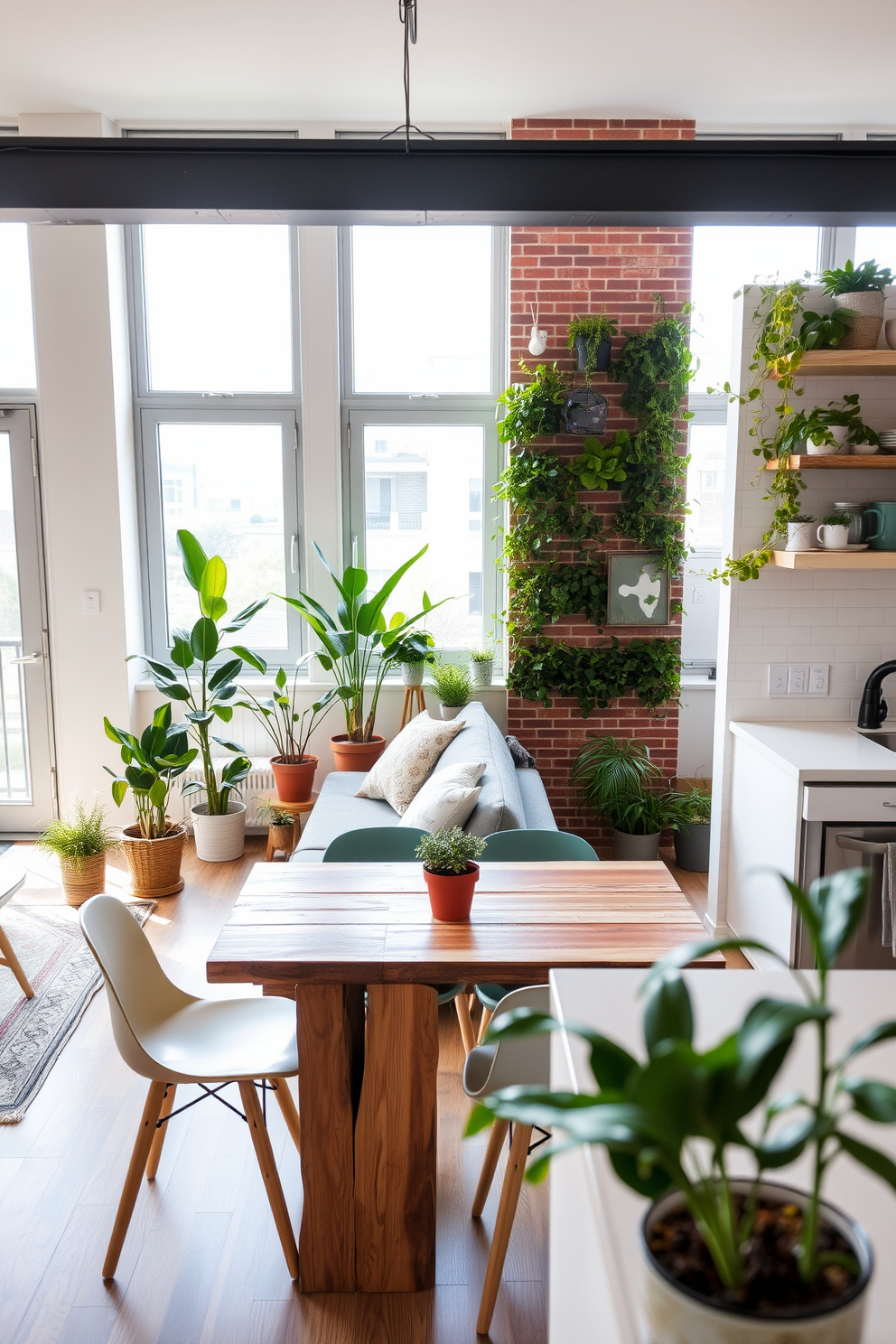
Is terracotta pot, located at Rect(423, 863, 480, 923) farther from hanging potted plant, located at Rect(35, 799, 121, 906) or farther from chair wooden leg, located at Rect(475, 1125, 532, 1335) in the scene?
hanging potted plant, located at Rect(35, 799, 121, 906)

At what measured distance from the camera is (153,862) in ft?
15.8

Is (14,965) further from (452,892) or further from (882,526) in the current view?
(882,526)

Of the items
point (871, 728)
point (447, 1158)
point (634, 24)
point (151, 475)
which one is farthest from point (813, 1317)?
point (151, 475)

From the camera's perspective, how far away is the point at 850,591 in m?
4.04

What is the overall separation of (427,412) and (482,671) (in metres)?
1.42

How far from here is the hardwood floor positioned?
7.50ft

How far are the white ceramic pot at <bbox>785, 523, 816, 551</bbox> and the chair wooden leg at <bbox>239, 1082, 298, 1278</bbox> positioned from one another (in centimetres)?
267

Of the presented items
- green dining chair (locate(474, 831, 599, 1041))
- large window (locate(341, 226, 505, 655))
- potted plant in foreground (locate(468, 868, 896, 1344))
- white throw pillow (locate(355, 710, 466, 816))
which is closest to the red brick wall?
large window (locate(341, 226, 505, 655))

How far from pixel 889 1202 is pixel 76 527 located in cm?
505

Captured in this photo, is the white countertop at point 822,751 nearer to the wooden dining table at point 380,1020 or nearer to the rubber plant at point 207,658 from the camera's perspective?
the wooden dining table at point 380,1020

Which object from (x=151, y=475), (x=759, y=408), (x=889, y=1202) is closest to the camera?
(x=889, y=1202)

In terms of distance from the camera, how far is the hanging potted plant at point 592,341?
4.99 metres

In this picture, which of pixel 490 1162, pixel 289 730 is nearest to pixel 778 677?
pixel 490 1162

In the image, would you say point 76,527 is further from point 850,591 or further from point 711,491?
point 850,591
